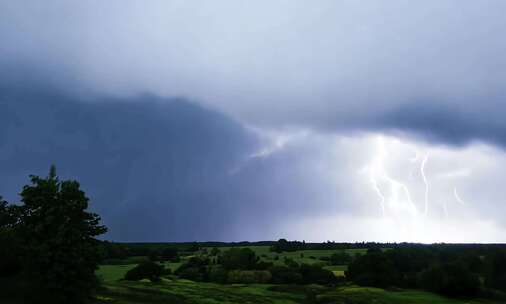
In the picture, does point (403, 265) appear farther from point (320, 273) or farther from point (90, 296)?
point (90, 296)

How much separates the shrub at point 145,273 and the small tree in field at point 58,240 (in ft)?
190

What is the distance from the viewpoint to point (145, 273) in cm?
11631

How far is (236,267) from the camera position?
488ft

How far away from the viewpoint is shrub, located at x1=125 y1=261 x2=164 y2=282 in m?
115

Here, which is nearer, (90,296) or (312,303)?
(90,296)

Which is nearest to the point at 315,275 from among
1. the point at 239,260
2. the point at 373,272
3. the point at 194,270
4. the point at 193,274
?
the point at 373,272

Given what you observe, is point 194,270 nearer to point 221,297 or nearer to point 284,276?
point 284,276

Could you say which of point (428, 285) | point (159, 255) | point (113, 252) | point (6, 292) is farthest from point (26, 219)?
point (159, 255)

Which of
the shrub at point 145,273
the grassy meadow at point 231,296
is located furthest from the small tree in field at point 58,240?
the shrub at point 145,273

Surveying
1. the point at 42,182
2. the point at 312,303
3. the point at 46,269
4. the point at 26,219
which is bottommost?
the point at 312,303

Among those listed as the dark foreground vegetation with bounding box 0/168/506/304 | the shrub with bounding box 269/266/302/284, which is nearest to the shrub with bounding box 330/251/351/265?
the dark foreground vegetation with bounding box 0/168/506/304

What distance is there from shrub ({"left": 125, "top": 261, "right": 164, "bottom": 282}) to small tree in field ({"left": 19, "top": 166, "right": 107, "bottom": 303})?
58015 millimetres

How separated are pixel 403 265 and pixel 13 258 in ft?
386

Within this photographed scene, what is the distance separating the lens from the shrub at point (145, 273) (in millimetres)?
114875
